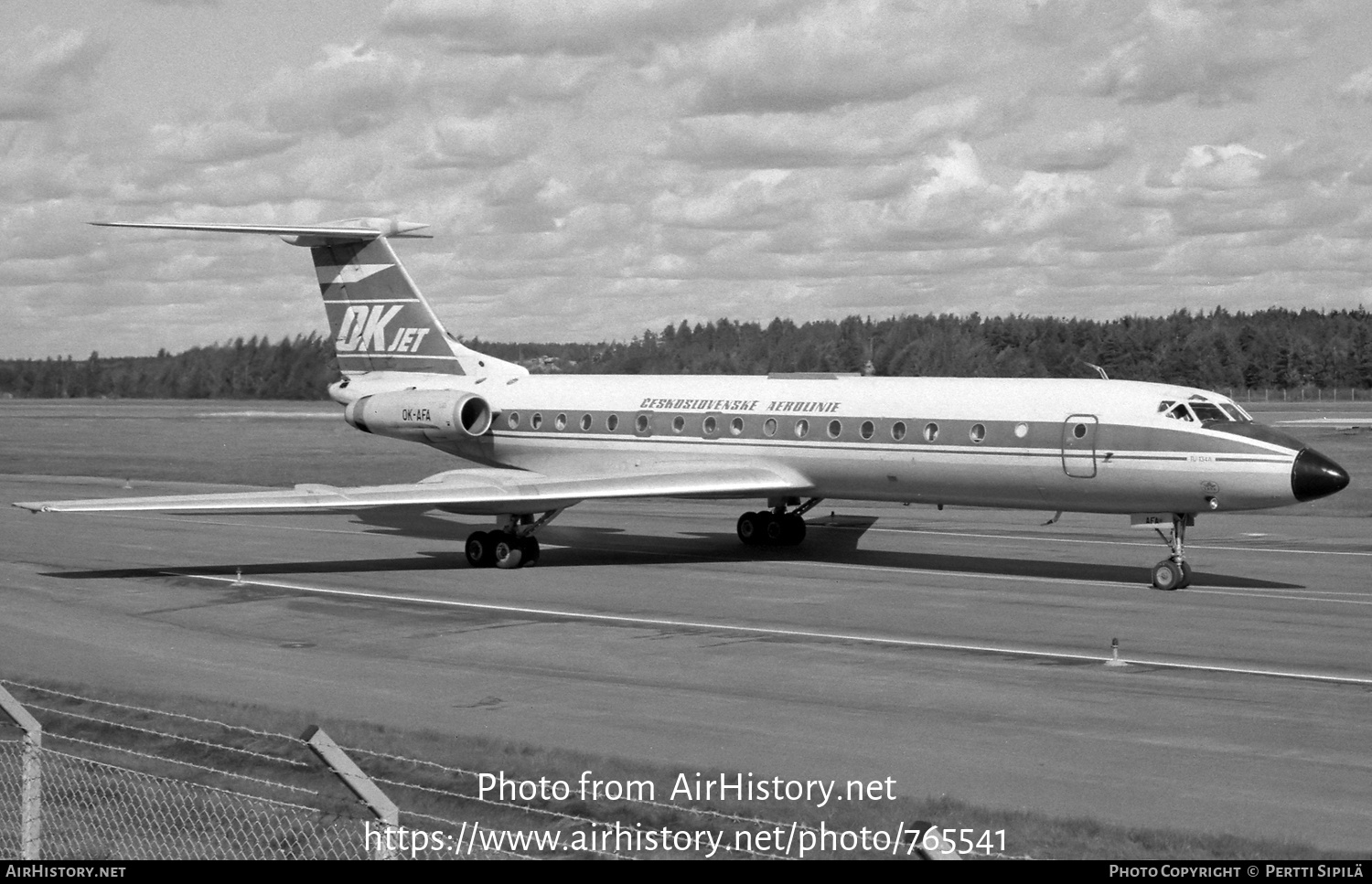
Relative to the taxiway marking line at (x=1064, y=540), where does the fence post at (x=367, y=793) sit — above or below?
above

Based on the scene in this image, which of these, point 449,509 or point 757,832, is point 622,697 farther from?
point 449,509

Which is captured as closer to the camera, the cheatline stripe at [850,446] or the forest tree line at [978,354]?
the cheatline stripe at [850,446]

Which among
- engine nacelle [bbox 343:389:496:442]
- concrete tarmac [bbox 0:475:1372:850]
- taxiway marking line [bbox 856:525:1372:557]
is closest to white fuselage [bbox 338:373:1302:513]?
engine nacelle [bbox 343:389:496:442]

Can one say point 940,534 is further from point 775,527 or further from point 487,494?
point 487,494

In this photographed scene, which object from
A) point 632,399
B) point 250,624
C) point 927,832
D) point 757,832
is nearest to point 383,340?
point 632,399

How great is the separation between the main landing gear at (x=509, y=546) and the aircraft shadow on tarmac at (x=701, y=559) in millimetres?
397

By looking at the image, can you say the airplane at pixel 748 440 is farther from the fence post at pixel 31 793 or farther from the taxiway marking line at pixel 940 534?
the fence post at pixel 31 793

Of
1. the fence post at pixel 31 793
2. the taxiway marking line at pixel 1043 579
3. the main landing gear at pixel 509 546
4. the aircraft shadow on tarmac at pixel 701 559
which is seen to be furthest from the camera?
the main landing gear at pixel 509 546

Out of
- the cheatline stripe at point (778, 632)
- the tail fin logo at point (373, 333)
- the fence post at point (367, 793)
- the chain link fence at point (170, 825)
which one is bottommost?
the cheatline stripe at point (778, 632)

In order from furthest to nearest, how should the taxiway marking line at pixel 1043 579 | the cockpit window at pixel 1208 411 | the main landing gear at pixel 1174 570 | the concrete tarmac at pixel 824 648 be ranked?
1. the cockpit window at pixel 1208 411
2. the main landing gear at pixel 1174 570
3. the taxiway marking line at pixel 1043 579
4. the concrete tarmac at pixel 824 648

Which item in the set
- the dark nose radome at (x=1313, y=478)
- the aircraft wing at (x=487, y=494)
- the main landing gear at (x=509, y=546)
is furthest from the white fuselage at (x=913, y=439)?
the main landing gear at (x=509, y=546)

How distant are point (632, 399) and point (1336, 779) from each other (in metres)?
18.5

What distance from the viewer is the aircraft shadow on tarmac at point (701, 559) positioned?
25125mm

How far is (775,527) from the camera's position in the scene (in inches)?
1152
